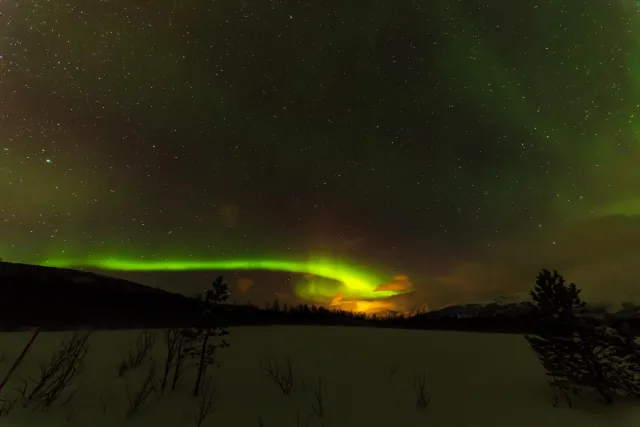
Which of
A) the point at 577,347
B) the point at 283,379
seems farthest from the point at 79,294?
the point at 577,347

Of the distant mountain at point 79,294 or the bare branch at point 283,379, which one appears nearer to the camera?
the bare branch at point 283,379

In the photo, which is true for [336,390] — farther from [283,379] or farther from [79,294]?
[79,294]

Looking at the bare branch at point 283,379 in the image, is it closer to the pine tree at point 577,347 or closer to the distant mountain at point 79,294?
the pine tree at point 577,347

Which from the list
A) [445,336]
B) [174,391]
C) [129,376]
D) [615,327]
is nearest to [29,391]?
[129,376]

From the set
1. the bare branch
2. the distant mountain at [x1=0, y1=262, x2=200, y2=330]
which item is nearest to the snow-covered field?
the bare branch

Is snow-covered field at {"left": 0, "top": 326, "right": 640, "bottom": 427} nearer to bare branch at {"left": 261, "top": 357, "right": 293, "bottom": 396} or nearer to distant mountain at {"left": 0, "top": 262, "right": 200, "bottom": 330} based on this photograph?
bare branch at {"left": 261, "top": 357, "right": 293, "bottom": 396}

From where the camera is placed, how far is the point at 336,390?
26.6 ft

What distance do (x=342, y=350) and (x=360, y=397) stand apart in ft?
18.2

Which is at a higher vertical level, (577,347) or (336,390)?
(577,347)

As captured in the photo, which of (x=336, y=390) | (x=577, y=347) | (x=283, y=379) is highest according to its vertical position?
(x=577, y=347)

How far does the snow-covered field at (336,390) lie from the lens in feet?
20.2

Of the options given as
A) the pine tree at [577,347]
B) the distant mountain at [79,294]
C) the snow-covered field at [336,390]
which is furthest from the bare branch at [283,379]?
the distant mountain at [79,294]

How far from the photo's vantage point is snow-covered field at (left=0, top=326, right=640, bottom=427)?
616cm

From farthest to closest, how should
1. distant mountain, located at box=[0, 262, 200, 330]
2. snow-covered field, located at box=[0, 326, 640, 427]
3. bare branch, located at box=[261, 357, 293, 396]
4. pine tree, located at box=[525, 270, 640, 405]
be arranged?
1. distant mountain, located at box=[0, 262, 200, 330]
2. bare branch, located at box=[261, 357, 293, 396]
3. pine tree, located at box=[525, 270, 640, 405]
4. snow-covered field, located at box=[0, 326, 640, 427]
